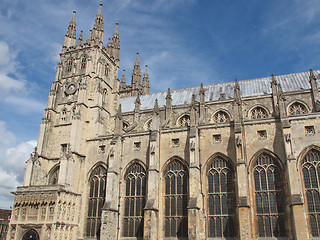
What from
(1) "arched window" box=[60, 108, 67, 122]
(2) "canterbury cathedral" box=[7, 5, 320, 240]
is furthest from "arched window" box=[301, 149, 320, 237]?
(1) "arched window" box=[60, 108, 67, 122]

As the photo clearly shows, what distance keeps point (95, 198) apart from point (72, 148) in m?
6.11

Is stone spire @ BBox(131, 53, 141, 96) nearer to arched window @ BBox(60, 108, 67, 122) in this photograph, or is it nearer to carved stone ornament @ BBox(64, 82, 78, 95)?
carved stone ornament @ BBox(64, 82, 78, 95)

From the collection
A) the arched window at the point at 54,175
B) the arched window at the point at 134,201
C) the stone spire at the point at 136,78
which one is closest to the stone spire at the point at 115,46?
the stone spire at the point at 136,78

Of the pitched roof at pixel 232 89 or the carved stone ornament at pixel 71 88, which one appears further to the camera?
the carved stone ornament at pixel 71 88

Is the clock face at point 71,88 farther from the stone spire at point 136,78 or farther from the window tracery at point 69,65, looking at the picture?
the stone spire at point 136,78

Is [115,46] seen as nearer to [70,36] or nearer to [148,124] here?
[70,36]

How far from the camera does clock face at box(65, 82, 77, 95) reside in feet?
129

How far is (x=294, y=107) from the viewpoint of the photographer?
34.9 m

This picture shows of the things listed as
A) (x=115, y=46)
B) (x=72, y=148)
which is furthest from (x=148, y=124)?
(x=115, y=46)

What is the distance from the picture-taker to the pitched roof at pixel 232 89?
37531 millimetres

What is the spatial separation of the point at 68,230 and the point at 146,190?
349 inches

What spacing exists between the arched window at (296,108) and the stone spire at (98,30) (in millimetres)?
25696

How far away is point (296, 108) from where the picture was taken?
114 ft

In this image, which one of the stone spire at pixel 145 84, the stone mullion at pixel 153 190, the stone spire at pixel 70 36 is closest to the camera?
the stone mullion at pixel 153 190
